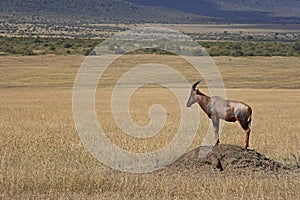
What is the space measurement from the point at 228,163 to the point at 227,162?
0.13 feet

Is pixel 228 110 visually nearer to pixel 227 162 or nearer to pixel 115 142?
pixel 227 162

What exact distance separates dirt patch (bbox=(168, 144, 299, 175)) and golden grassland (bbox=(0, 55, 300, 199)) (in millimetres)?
349

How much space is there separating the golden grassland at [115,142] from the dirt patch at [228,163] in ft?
1.15

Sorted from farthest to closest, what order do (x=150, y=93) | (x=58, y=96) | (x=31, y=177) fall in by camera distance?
(x=150, y=93) → (x=58, y=96) → (x=31, y=177)

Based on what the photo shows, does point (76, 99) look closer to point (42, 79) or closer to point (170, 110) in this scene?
point (170, 110)

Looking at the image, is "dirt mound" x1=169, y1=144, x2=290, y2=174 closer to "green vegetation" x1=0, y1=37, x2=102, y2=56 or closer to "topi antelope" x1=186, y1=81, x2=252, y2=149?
"topi antelope" x1=186, y1=81, x2=252, y2=149

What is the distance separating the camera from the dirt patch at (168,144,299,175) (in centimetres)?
1422

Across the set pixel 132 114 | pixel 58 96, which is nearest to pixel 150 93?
pixel 58 96

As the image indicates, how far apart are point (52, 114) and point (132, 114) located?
2821mm

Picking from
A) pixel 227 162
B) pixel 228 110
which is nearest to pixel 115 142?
pixel 228 110

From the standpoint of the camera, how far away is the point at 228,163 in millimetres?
14383

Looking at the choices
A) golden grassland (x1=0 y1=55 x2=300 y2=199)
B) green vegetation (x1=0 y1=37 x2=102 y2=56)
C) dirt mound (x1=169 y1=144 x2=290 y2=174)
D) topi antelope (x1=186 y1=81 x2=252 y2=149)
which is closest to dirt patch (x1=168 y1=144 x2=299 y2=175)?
dirt mound (x1=169 y1=144 x2=290 y2=174)

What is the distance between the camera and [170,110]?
2948 cm

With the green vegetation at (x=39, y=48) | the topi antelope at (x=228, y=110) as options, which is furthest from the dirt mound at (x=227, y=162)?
the green vegetation at (x=39, y=48)
